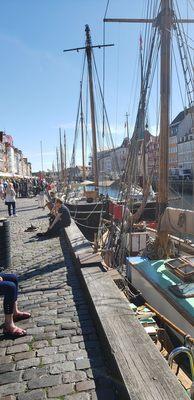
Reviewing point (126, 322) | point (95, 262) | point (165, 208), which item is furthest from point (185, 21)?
point (126, 322)

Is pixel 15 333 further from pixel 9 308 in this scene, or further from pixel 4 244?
pixel 4 244

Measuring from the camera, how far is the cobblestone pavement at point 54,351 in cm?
345

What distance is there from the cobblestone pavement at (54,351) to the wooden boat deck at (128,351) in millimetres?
184

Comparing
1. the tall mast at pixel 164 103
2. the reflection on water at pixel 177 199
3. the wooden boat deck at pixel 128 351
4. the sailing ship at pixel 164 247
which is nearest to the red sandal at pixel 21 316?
the wooden boat deck at pixel 128 351

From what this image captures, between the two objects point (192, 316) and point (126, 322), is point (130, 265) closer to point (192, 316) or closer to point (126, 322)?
point (192, 316)

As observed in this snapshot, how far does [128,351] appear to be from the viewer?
3617 millimetres

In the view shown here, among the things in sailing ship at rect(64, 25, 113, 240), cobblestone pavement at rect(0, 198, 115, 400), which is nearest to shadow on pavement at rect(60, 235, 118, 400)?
cobblestone pavement at rect(0, 198, 115, 400)

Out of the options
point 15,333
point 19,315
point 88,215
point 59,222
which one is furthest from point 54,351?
point 88,215

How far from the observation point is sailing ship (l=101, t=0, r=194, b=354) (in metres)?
6.18

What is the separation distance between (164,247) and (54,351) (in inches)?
201

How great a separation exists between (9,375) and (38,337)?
0.84m

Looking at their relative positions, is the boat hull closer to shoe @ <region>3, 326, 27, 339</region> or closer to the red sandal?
the red sandal

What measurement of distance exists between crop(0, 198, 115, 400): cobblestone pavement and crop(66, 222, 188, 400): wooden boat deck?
0.60 ft

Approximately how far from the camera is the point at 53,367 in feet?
12.6
